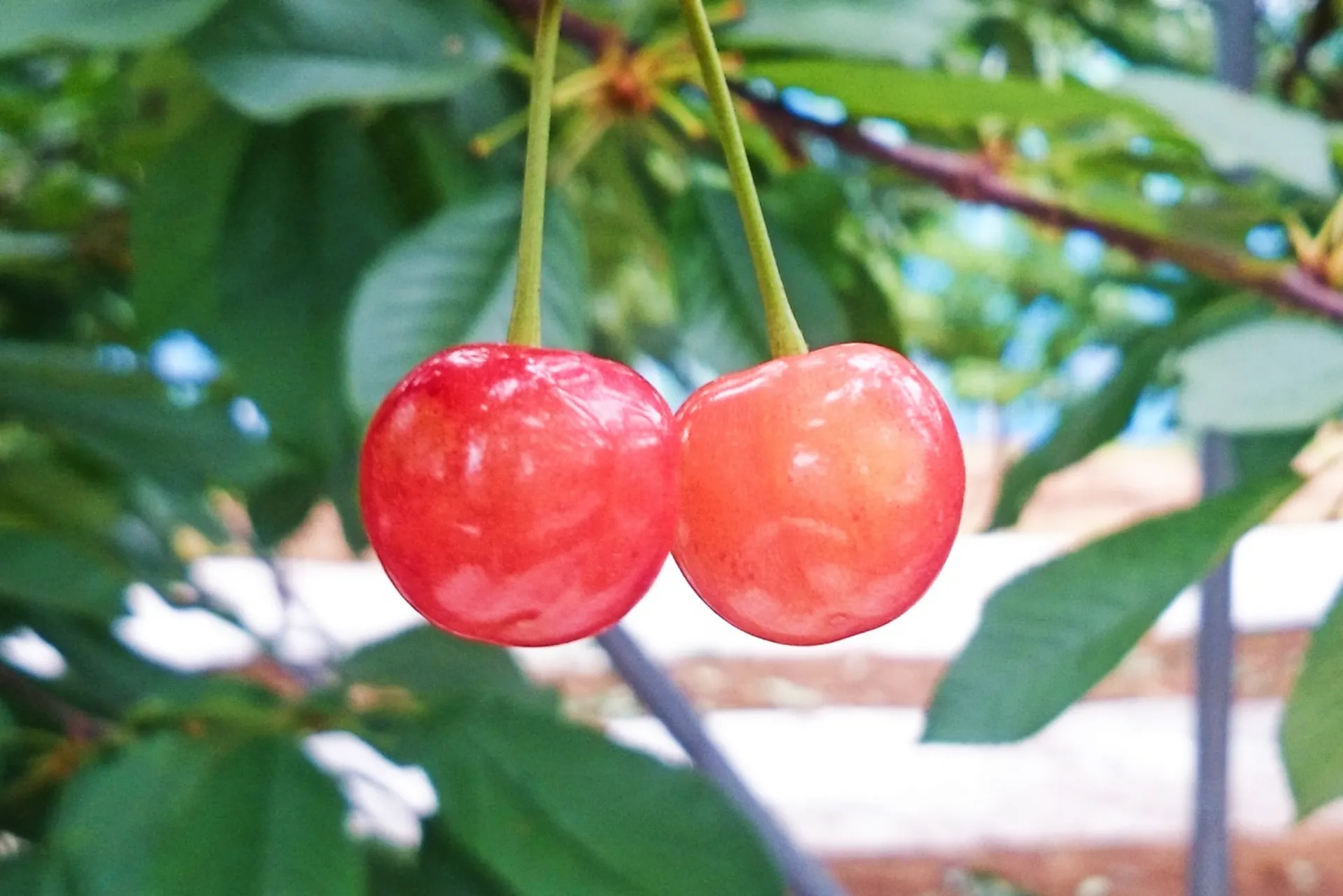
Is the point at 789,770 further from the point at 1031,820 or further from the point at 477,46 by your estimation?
the point at 477,46

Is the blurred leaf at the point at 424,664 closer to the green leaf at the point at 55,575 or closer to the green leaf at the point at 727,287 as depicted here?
the green leaf at the point at 55,575

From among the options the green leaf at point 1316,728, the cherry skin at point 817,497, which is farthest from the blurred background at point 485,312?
the cherry skin at point 817,497

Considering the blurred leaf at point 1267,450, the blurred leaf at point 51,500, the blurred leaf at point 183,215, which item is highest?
the blurred leaf at point 183,215

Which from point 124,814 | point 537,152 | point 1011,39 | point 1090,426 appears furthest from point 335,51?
point 1011,39

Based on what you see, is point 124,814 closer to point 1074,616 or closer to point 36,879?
point 36,879

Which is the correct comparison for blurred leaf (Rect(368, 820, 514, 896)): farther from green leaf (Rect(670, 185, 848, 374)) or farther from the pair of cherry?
the pair of cherry

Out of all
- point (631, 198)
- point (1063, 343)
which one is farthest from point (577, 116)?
point (1063, 343)
